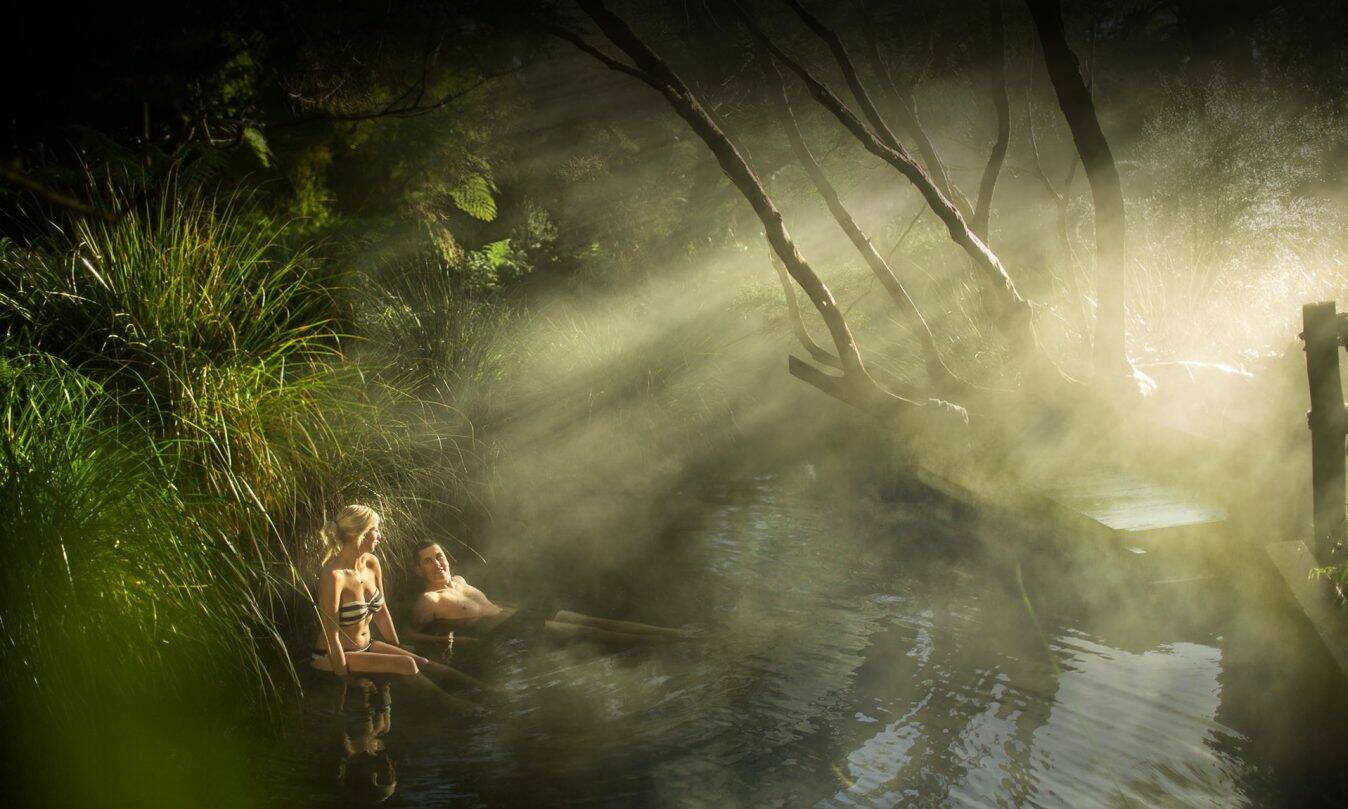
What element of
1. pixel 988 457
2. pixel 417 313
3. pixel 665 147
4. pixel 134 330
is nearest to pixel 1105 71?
pixel 665 147

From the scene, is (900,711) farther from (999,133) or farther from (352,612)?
(999,133)

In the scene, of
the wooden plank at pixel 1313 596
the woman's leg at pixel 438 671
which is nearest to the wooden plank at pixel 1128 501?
the wooden plank at pixel 1313 596

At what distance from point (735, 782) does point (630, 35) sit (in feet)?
13.9

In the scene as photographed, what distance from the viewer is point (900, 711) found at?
382 centimetres

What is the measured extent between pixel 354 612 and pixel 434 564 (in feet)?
2.30

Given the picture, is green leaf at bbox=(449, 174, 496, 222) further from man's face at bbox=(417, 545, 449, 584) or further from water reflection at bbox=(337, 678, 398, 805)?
water reflection at bbox=(337, 678, 398, 805)

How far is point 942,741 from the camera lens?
139 inches

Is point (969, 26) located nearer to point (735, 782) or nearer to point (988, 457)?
point (988, 457)

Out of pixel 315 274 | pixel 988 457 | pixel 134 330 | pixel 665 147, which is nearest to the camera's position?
pixel 134 330

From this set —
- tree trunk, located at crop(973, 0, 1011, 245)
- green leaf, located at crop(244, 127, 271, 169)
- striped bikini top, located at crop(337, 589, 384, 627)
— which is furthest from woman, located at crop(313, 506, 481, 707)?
tree trunk, located at crop(973, 0, 1011, 245)

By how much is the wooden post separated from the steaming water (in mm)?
508

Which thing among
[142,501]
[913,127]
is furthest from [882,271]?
[142,501]

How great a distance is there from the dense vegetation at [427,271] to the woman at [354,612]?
268mm

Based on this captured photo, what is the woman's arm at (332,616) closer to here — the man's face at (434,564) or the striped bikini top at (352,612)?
the striped bikini top at (352,612)
